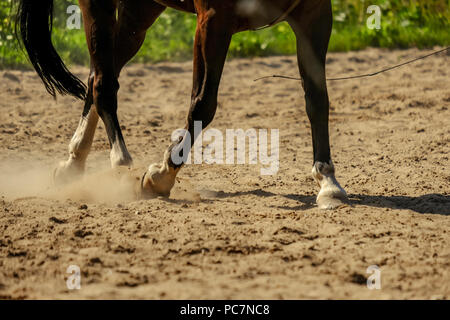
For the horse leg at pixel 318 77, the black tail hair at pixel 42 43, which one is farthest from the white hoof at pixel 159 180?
the black tail hair at pixel 42 43

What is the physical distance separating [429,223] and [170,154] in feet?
4.92

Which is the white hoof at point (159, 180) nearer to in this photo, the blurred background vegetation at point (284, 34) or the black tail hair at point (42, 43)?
the black tail hair at point (42, 43)

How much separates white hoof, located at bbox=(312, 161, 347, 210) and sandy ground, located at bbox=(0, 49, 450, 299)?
8 centimetres

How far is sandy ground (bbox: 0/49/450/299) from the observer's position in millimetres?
3072

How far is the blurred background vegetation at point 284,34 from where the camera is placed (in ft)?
29.2

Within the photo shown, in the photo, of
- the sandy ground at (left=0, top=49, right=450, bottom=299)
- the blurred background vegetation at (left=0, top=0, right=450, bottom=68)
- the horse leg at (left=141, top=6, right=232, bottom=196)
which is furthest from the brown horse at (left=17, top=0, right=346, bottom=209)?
the blurred background vegetation at (left=0, top=0, right=450, bottom=68)

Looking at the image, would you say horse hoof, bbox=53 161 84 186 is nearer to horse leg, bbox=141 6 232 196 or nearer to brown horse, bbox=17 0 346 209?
brown horse, bbox=17 0 346 209

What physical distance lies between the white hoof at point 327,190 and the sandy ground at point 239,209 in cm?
8

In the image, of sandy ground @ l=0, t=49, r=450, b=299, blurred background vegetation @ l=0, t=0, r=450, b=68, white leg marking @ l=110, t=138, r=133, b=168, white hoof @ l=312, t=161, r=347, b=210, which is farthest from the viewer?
blurred background vegetation @ l=0, t=0, r=450, b=68

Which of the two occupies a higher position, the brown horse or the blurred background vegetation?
the blurred background vegetation

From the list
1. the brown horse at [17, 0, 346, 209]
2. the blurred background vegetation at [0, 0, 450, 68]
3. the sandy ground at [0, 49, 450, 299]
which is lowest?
the sandy ground at [0, 49, 450, 299]

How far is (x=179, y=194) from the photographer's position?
4.54 metres

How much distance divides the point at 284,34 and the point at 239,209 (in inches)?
225
